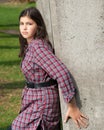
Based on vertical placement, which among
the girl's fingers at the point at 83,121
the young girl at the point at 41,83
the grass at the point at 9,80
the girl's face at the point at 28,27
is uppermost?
the girl's face at the point at 28,27

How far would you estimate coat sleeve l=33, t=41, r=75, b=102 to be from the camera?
300 cm

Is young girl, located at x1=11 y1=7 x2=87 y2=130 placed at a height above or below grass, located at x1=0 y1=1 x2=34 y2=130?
above

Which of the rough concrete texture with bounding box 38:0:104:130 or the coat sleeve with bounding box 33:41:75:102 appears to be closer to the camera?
the rough concrete texture with bounding box 38:0:104:130

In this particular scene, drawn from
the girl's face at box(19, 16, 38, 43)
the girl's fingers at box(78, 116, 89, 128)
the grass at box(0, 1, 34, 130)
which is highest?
the girl's face at box(19, 16, 38, 43)

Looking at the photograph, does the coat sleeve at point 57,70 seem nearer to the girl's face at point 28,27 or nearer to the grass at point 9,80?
the girl's face at point 28,27

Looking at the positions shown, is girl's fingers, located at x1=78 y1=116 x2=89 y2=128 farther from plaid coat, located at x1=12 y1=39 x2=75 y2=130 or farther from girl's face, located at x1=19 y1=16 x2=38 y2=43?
girl's face, located at x1=19 y1=16 x2=38 y2=43

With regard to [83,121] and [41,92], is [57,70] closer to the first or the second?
[41,92]

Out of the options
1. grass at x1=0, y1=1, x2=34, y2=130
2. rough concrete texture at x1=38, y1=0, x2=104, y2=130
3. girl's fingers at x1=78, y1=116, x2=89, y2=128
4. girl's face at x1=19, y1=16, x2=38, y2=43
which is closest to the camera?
rough concrete texture at x1=38, y1=0, x2=104, y2=130

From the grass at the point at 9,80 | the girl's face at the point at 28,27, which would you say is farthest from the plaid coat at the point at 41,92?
the grass at the point at 9,80

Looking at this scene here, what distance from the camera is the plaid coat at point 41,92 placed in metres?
3.03

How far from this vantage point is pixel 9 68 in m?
9.50

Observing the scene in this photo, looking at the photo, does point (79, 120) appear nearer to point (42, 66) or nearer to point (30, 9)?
point (42, 66)

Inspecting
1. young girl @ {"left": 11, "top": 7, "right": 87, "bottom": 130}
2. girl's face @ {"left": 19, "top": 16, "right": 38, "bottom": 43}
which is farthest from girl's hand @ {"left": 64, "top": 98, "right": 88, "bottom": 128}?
girl's face @ {"left": 19, "top": 16, "right": 38, "bottom": 43}

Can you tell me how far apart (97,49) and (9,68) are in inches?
262
